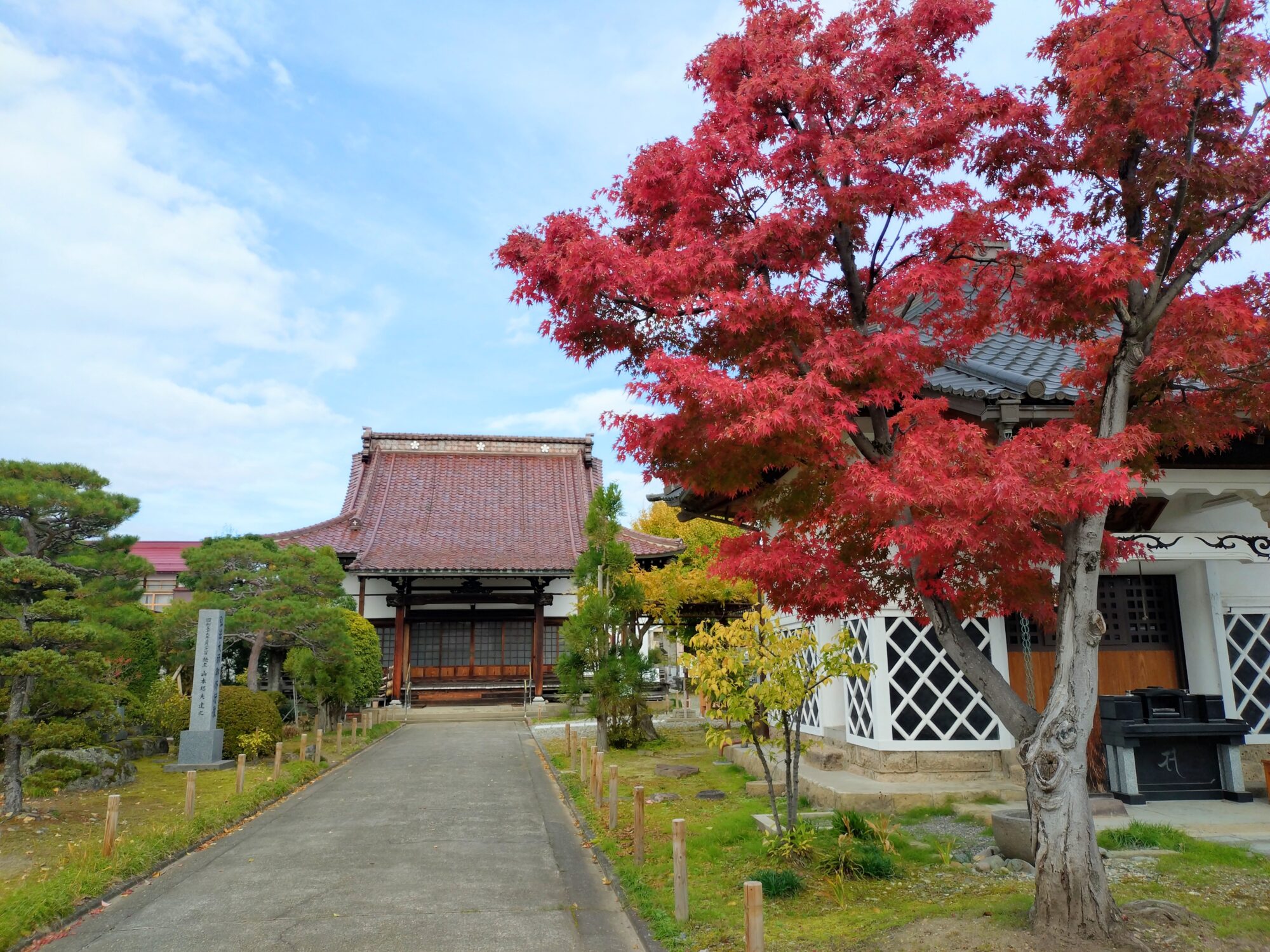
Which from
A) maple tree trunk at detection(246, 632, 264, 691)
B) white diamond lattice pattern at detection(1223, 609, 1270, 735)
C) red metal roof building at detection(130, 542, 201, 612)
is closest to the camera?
white diamond lattice pattern at detection(1223, 609, 1270, 735)

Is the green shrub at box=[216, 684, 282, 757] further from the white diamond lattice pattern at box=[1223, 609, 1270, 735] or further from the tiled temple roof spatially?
the white diamond lattice pattern at box=[1223, 609, 1270, 735]

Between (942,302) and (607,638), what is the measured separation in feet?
37.4

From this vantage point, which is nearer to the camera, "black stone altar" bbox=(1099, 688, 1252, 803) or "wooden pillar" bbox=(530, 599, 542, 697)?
"black stone altar" bbox=(1099, 688, 1252, 803)

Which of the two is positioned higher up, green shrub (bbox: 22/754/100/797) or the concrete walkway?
green shrub (bbox: 22/754/100/797)

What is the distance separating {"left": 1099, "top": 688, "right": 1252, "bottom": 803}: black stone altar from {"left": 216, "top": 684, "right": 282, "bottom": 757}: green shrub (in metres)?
13.0

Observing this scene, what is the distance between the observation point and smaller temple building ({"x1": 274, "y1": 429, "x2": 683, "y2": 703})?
25953mm

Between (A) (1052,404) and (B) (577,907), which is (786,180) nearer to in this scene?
(A) (1052,404)

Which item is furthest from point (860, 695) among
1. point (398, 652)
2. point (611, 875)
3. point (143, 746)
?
point (398, 652)

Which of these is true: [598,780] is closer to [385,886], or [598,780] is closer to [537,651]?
[385,886]

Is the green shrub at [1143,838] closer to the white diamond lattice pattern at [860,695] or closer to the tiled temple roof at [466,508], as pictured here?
the white diamond lattice pattern at [860,695]

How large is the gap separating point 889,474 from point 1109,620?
663 cm

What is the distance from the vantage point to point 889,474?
5.20 meters

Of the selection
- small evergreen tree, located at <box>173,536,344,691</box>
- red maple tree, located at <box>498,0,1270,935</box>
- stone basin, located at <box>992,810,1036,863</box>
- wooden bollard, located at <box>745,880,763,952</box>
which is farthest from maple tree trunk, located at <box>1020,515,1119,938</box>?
small evergreen tree, located at <box>173,536,344,691</box>

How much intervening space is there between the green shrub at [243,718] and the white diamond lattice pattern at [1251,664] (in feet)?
47.4
